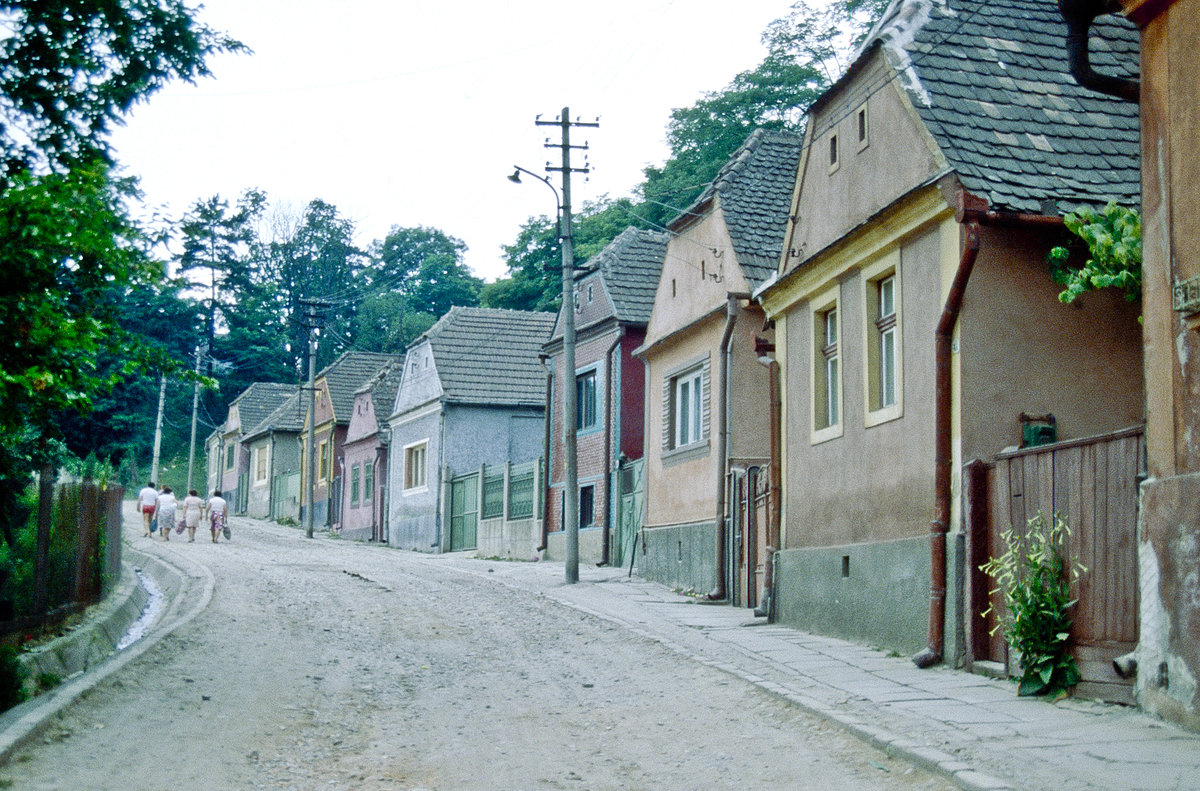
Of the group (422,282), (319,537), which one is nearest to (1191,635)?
(319,537)

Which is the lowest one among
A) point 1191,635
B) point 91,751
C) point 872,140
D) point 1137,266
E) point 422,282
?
point 91,751

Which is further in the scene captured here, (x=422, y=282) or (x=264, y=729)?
(x=422, y=282)

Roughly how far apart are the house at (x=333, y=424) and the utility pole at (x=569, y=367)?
88.2ft

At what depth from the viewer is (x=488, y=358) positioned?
131ft

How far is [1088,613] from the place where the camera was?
396 inches

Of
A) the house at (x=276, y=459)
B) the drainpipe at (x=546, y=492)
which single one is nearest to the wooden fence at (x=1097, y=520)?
the drainpipe at (x=546, y=492)

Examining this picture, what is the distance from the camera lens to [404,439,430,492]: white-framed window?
40094mm

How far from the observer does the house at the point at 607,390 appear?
2809 centimetres

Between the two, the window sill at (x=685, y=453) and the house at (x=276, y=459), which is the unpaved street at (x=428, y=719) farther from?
the house at (x=276, y=459)

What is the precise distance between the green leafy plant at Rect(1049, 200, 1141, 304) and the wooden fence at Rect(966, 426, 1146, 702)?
1.59m

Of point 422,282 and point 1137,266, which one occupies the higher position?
point 422,282

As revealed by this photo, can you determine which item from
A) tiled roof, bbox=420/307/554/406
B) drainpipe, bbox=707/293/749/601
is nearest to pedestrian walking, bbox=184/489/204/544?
tiled roof, bbox=420/307/554/406

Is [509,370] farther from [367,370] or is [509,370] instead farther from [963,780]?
[963,780]

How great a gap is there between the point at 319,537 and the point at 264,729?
126 ft
